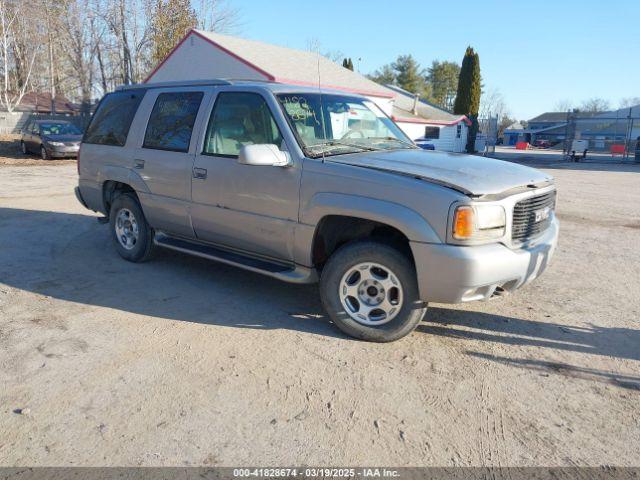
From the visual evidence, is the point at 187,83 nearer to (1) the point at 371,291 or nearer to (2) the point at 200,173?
(2) the point at 200,173

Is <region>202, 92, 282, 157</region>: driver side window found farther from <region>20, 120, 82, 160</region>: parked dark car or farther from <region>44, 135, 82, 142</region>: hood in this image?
<region>44, 135, 82, 142</region>: hood

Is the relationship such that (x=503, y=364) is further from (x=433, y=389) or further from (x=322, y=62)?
(x=322, y=62)

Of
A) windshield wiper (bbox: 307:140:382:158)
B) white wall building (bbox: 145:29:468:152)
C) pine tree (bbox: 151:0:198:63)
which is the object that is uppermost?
pine tree (bbox: 151:0:198:63)

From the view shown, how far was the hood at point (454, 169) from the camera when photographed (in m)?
3.70

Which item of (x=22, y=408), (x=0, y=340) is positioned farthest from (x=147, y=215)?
(x=22, y=408)

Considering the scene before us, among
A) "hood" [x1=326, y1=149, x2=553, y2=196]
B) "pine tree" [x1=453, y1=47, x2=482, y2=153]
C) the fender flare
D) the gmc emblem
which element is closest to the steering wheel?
"hood" [x1=326, y1=149, x2=553, y2=196]

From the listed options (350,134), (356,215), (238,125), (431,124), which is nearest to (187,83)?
(238,125)

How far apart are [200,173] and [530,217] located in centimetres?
299

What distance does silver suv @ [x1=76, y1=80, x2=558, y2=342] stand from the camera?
3648 mm

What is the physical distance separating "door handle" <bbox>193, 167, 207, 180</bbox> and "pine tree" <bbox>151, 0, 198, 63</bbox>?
120 feet

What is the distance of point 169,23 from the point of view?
1508 inches

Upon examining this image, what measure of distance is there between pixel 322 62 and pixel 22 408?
30.9 metres

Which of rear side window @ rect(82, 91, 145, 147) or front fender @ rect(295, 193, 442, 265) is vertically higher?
rear side window @ rect(82, 91, 145, 147)

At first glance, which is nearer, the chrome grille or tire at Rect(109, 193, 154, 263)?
the chrome grille
